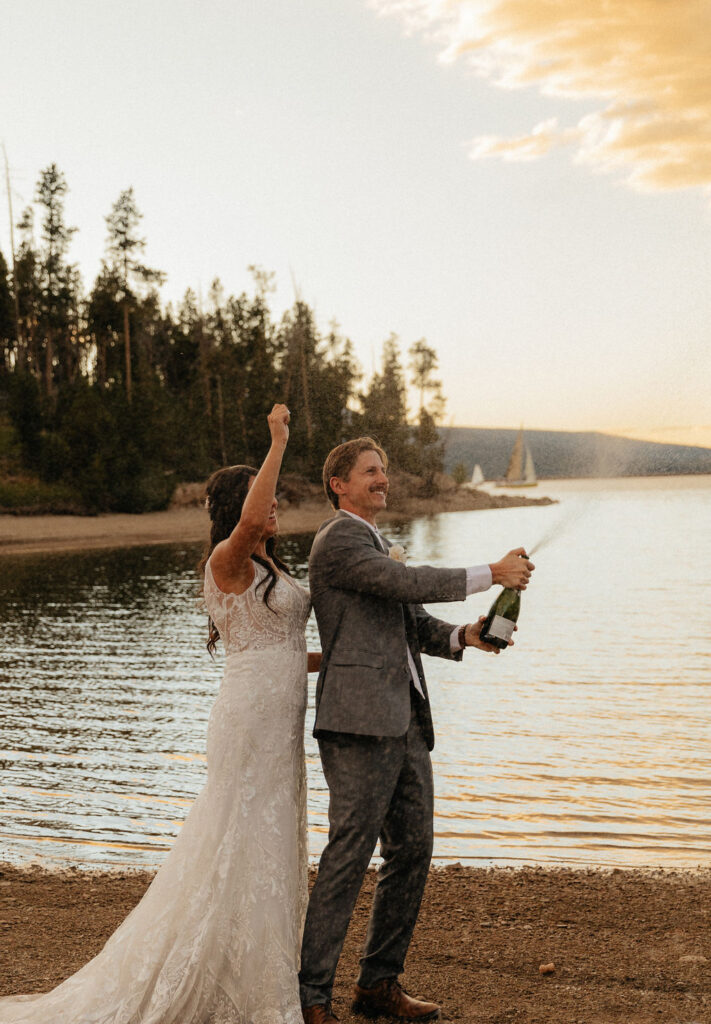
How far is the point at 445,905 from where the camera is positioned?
5785 mm

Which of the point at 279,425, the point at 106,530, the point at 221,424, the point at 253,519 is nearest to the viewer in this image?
the point at 253,519

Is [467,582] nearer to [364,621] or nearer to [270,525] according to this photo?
[364,621]

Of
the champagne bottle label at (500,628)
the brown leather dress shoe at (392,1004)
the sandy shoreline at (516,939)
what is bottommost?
the sandy shoreline at (516,939)

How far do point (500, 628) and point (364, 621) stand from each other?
557 millimetres

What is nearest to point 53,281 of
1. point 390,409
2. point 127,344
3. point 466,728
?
point 127,344

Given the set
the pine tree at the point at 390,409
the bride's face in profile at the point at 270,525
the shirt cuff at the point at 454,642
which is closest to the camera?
the bride's face in profile at the point at 270,525

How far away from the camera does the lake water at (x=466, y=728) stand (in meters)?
7.67

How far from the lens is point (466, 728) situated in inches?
498

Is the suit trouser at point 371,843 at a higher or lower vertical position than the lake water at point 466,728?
higher

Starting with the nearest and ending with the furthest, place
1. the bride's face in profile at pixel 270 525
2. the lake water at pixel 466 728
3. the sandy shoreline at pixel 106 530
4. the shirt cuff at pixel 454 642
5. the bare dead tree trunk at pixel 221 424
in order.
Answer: the bride's face in profile at pixel 270 525 → the shirt cuff at pixel 454 642 → the lake water at pixel 466 728 → the sandy shoreline at pixel 106 530 → the bare dead tree trunk at pixel 221 424

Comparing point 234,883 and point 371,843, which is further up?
point 371,843

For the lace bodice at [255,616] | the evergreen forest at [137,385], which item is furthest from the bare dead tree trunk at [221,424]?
the lace bodice at [255,616]

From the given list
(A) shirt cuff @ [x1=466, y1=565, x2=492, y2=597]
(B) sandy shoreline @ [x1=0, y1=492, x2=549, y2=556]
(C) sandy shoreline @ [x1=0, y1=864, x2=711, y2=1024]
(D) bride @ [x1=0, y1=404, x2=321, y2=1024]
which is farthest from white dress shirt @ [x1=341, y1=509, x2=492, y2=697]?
(B) sandy shoreline @ [x1=0, y1=492, x2=549, y2=556]

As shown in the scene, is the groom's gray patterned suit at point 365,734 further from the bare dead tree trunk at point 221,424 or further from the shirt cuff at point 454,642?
the bare dead tree trunk at point 221,424
